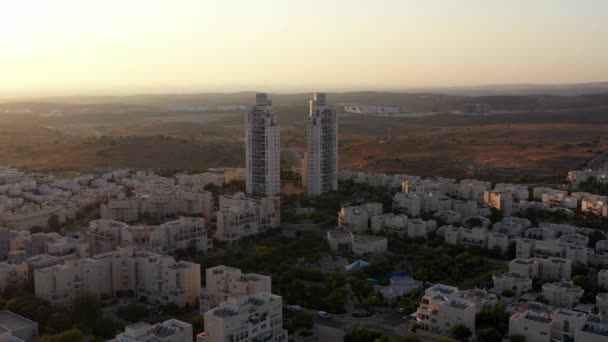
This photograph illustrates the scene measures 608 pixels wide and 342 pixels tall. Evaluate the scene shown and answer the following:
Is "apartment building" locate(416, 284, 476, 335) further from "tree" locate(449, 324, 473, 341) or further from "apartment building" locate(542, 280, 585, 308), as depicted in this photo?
"apartment building" locate(542, 280, 585, 308)

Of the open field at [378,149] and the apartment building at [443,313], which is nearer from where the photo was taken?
the apartment building at [443,313]

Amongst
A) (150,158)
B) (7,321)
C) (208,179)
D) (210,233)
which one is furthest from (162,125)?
(7,321)

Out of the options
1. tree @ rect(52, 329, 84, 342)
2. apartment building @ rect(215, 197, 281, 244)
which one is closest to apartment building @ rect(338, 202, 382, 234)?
apartment building @ rect(215, 197, 281, 244)

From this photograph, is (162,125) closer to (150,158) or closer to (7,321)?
(150,158)

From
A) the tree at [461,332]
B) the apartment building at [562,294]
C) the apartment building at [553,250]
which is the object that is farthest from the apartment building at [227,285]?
the apartment building at [553,250]

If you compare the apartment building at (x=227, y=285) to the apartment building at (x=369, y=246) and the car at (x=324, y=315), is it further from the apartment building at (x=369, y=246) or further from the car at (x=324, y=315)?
the apartment building at (x=369, y=246)

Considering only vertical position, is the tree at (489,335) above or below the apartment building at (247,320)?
below
